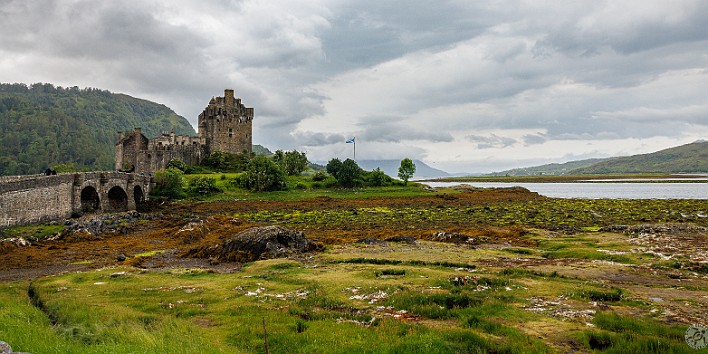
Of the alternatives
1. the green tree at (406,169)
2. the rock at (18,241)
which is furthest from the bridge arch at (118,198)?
the green tree at (406,169)

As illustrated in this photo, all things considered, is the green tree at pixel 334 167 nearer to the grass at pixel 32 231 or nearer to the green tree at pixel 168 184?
the green tree at pixel 168 184

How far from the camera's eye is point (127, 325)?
41.1 feet

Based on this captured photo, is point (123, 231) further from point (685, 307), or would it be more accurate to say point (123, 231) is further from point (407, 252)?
point (685, 307)

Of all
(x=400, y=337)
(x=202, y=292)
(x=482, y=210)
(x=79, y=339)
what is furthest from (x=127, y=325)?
(x=482, y=210)

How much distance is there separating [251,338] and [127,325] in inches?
157

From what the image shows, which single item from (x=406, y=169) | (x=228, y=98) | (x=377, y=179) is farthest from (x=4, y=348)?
(x=406, y=169)

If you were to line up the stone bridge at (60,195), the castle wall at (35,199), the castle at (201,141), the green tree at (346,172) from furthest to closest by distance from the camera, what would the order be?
the green tree at (346,172)
the castle at (201,141)
the stone bridge at (60,195)
the castle wall at (35,199)

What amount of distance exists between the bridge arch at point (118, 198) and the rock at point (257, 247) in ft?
144

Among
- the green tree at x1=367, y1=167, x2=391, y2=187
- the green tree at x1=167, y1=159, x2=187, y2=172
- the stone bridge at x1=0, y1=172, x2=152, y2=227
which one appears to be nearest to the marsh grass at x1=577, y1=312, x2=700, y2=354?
the stone bridge at x1=0, y1=172, x2=152, y2=227

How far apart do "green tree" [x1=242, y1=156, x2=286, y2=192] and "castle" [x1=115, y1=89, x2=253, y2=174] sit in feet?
79.8

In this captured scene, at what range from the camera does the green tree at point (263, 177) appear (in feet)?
Answer: 308

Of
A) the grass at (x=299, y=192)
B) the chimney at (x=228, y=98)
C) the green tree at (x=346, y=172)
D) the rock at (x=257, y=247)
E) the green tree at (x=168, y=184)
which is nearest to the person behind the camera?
the rock at (x=257, y=247)

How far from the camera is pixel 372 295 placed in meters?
16.9

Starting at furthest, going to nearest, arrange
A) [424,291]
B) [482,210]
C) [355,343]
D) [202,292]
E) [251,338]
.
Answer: [482,210]
[202,292]
[424,291]
[251,338]
[355,343]
